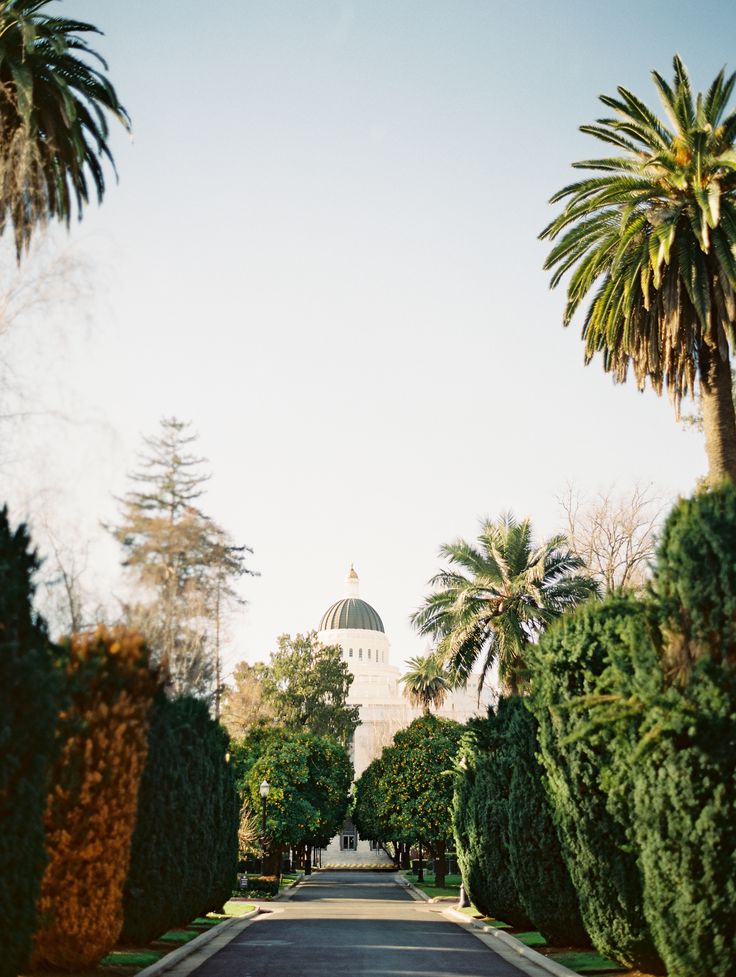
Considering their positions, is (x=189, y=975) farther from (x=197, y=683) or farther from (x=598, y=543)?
(x=598, y=543)

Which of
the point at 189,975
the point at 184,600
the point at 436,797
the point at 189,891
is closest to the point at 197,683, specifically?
the point at 184,600

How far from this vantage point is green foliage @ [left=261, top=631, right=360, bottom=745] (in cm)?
7256

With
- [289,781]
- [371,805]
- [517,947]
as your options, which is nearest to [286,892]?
[289,781]

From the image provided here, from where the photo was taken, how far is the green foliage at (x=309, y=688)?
2857 inches

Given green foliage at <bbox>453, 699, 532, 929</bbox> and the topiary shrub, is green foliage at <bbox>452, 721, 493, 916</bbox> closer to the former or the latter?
green foliage at <bbox>453, 699, 532, 929</bbox>

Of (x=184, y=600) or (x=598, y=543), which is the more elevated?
(x=598, y=543)

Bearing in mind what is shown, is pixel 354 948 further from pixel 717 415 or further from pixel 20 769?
pixel 717 415

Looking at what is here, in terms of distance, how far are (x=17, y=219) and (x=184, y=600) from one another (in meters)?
11.5

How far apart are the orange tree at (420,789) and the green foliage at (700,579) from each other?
37056 mm

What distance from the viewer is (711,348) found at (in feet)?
66.7

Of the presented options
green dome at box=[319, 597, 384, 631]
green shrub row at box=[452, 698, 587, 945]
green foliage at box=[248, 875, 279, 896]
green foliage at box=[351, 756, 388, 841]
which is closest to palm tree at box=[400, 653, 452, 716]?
green foliage at box=[351, 756, 388, 841]

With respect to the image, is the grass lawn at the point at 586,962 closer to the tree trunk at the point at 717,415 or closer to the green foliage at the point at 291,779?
the tree trunk at the point at 717,415

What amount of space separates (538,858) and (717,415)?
9343mm

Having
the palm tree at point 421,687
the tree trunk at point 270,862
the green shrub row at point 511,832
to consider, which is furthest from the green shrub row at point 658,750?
the palm tree at point 421,687
